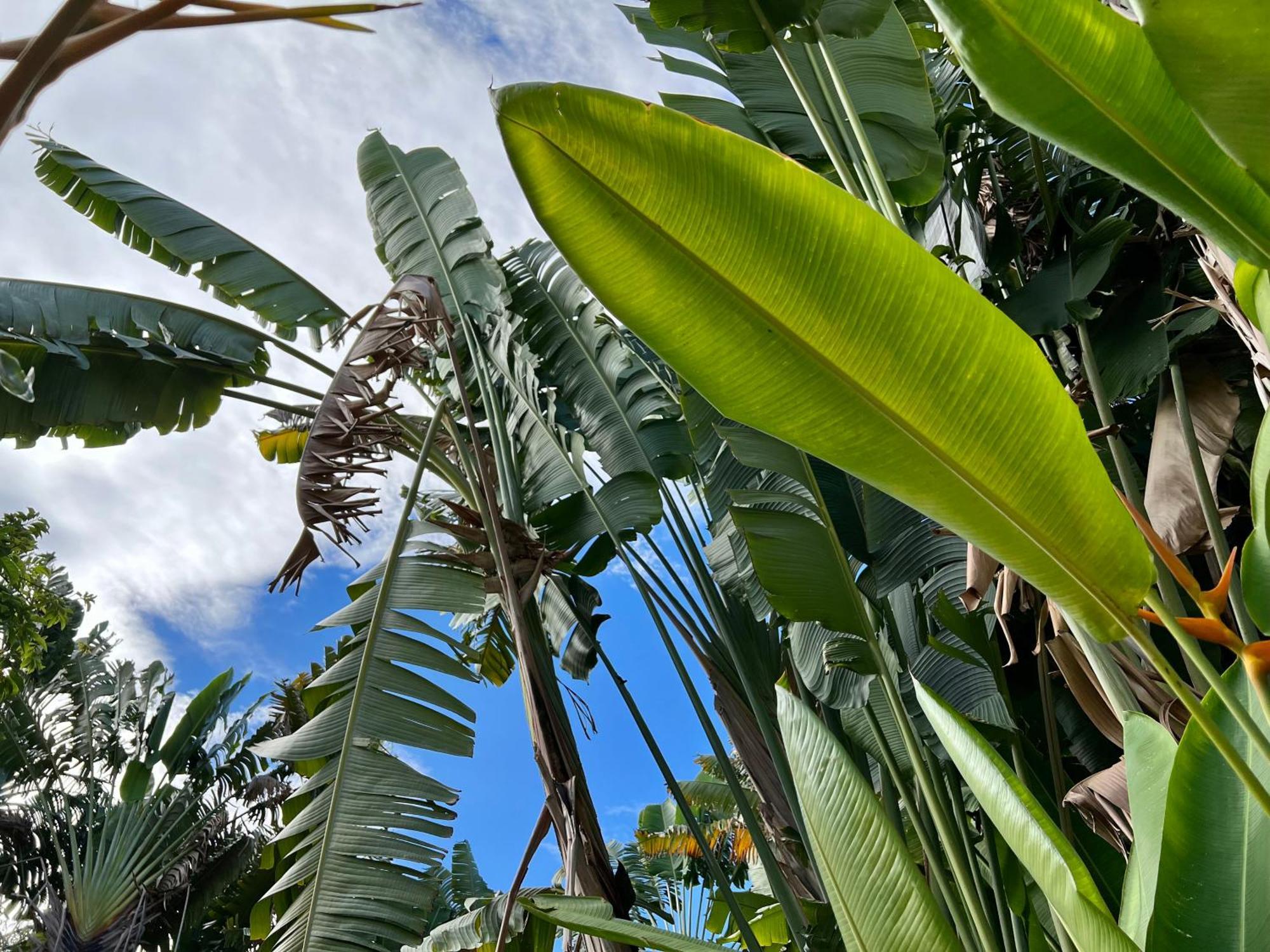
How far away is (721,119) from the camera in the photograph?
218 cm

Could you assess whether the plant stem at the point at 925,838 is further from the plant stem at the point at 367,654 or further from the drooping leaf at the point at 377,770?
the plant stem at the point at 367,654

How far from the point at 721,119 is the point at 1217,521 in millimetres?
1468

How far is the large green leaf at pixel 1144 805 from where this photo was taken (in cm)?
67

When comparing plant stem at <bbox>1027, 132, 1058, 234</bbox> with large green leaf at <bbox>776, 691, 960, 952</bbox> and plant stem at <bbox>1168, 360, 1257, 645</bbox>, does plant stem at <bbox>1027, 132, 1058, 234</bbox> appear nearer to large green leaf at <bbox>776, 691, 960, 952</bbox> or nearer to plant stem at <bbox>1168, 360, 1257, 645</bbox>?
plant stem at <bbox>1168, 360, 1257, 645</bbox>

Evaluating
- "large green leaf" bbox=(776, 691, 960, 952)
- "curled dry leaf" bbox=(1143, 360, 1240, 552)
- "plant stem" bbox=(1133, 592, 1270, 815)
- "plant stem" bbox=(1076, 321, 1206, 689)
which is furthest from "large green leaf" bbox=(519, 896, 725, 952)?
"curled dry leaf" bbox=(1143, 360, 1240, 552)

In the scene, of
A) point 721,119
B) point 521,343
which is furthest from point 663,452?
point 721,119

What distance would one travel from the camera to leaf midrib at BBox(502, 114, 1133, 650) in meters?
0.51

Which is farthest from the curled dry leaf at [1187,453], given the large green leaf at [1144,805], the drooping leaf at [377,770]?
the drooping leaf at [377,770]

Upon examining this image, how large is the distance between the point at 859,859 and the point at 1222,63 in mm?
636

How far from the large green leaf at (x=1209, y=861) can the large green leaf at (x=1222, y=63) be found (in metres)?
0.41

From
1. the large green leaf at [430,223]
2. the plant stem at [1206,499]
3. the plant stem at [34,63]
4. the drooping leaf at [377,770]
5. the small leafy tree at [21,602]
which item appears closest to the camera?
the plant stem at [34,63]

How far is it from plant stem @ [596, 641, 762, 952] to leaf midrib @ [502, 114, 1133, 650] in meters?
1.29

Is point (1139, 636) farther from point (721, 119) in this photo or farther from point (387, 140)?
point (387, 140)

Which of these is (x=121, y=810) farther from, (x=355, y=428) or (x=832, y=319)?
(x=832, y=319)
